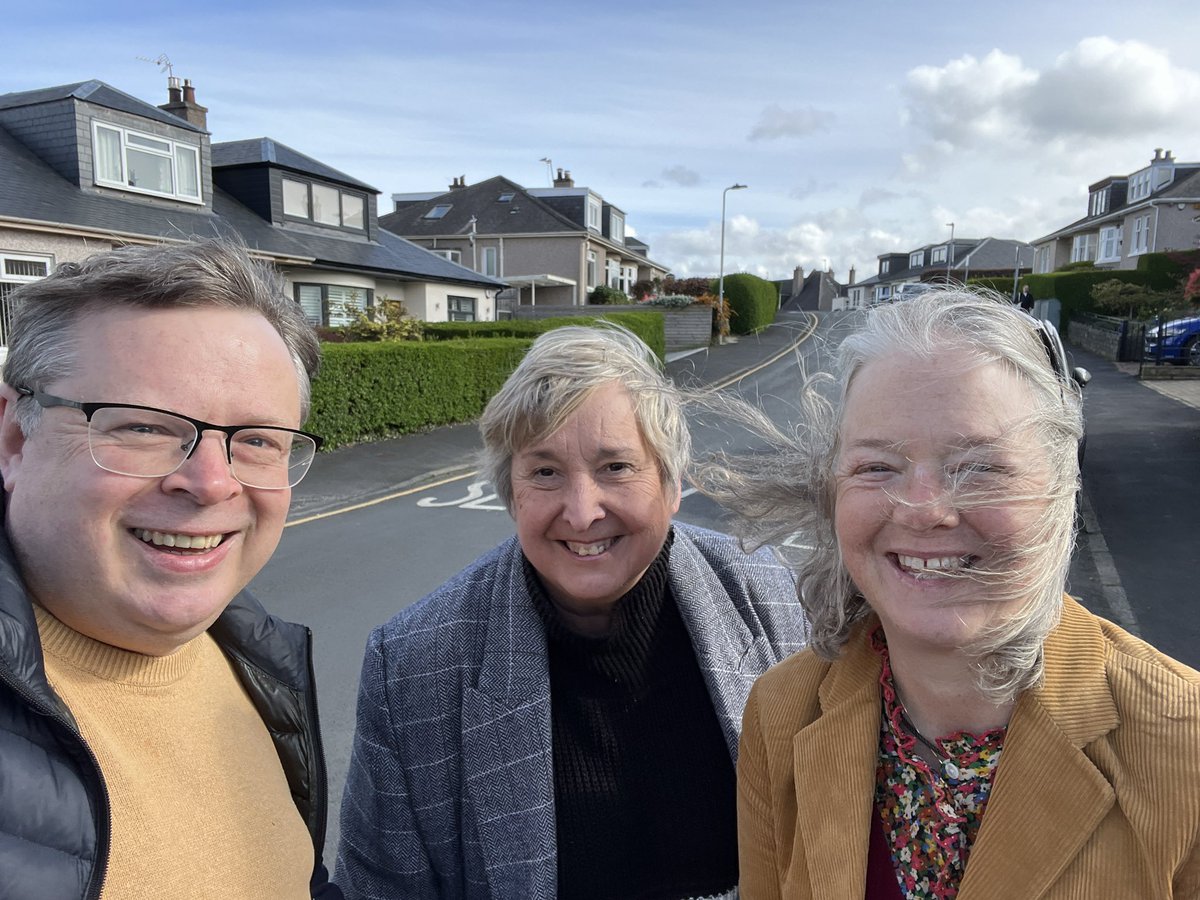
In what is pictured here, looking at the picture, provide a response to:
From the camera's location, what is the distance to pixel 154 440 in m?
1.34

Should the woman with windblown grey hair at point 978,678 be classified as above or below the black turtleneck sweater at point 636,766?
above

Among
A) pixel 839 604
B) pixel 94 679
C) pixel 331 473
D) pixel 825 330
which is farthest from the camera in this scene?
pixel 331 473

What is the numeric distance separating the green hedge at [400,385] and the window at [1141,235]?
1722 inches

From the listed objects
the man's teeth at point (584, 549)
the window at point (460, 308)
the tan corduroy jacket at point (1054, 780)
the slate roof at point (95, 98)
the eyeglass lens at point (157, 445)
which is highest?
the slate roof at point (95, 98)

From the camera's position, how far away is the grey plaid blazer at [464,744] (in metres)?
1.85

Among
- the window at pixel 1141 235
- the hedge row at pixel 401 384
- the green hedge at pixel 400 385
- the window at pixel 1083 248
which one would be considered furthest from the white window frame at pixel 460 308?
the window at pixel 1083 248

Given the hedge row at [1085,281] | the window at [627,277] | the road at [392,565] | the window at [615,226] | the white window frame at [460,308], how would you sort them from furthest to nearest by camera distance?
1. the window at [627,277]
2. the window at [615,226]
3. the hedge row at [1085,281]
4. the white window frame at [460,308]
5. the road at [392,565]

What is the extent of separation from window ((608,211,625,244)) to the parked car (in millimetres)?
34493

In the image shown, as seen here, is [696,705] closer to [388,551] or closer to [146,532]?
[146,532]

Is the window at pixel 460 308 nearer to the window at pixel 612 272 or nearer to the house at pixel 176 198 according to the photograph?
the house at pixel 176 198

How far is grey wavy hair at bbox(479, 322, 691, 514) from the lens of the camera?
6.34 feet

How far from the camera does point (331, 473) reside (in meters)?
11.6

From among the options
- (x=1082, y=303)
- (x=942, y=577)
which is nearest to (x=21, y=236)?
(x=942, y=577)

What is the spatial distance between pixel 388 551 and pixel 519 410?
631 centimetres
